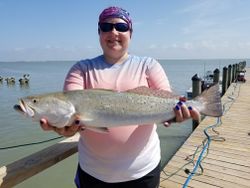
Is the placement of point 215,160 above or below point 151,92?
below

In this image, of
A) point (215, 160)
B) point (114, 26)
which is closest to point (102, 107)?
point (114, 26)

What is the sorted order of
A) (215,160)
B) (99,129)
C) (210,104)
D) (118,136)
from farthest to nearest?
(215,160), (210,104), (118,136), (99,129)

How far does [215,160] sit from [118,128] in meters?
3.84

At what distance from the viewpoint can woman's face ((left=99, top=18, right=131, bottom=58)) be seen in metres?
2.31

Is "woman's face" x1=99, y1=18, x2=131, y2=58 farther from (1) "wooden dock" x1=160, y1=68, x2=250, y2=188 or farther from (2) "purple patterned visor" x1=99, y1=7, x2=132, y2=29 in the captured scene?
(1) "wooden dock" x1=160, y1=68, x2=250, y2=188

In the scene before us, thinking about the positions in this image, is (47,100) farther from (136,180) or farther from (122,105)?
(136,180)

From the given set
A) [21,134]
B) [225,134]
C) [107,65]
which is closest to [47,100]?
[107,65]

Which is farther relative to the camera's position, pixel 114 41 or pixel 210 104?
pixel 210 104

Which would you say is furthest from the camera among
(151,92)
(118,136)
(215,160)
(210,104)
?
(215,160)

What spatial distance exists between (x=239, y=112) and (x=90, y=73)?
8.83 metres

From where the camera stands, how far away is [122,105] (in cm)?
231

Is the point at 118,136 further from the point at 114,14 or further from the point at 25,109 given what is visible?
the point at 114,14

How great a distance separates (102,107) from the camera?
227 centimetres

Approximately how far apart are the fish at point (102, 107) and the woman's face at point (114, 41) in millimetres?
345
